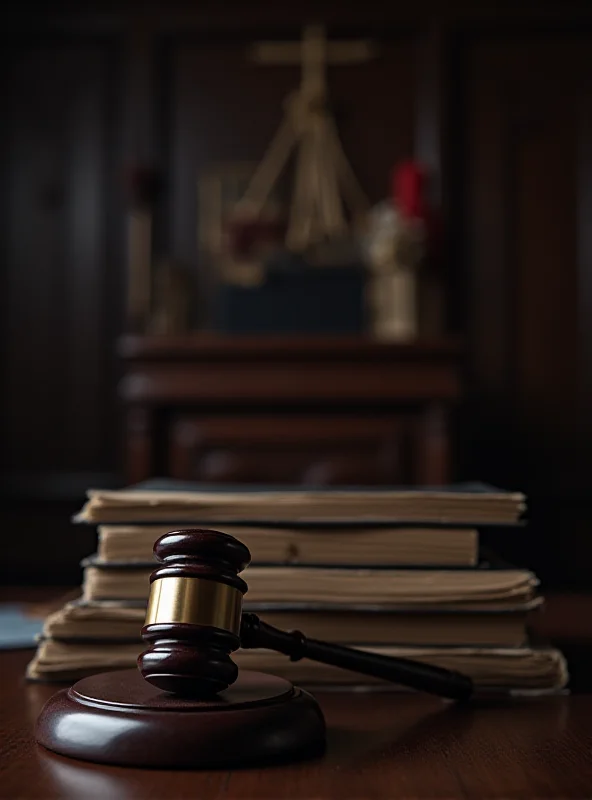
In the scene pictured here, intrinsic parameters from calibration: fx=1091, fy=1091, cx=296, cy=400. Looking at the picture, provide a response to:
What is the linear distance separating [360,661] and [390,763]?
0.28 ft

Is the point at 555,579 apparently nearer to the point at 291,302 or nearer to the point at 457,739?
the point at 291,302

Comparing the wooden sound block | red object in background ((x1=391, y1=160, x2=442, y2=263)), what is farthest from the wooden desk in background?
the wooden sound block

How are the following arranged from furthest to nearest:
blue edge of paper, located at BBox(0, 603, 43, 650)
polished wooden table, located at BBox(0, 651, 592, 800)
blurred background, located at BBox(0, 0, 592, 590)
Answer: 1. blurred background, located at BBox(0, 0, 592, 590)
2. blue edge of paper, located at BBox(0, 603, 43, 650)
3. polished wooden table, located at BBox(0, 651, 592, 800)

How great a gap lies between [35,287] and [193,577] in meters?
2.73

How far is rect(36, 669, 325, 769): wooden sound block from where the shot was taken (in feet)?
1.28

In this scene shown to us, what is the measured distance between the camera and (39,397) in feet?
9.85

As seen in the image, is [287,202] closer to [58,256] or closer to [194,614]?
[58,256]

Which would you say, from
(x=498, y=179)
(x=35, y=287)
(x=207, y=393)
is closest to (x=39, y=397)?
(x=35, y=287)

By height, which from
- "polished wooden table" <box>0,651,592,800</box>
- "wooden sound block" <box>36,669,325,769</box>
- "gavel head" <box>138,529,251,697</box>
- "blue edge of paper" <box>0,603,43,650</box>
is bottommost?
"blue edge of paper" <box>0,603,43,650</box>

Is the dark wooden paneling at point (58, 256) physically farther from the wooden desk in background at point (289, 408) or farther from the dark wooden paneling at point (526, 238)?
the dark wooden paneling at point (526, 238)

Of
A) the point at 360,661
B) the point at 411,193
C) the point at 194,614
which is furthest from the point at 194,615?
the point at 411,193

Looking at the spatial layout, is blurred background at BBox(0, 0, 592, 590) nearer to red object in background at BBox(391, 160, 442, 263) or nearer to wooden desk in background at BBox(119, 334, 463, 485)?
red object in background at BBox(391, 160, 442, 263)

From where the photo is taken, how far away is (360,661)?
0.50 meters

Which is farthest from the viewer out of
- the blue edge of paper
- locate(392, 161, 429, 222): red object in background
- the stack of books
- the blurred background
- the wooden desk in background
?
the blurred background
